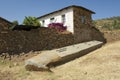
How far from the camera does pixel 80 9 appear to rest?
25.3 meters

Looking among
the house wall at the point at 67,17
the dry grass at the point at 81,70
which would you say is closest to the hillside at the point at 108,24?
the house wall at the point at 67,17

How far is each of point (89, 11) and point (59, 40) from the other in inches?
268

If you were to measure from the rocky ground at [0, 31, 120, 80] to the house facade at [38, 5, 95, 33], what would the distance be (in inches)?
310

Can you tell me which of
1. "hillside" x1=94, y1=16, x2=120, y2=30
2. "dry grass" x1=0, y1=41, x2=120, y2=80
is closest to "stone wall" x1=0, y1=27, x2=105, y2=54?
"dry grass" x1=0, y1=41, x2=120, y2=80

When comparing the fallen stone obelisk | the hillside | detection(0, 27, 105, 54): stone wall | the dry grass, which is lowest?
the dry grass

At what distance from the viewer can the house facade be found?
24312 mm

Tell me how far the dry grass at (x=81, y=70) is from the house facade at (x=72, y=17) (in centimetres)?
859

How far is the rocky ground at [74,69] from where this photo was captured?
1217cm

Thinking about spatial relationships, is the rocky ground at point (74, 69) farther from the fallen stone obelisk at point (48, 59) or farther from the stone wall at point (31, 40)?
the stone wall at point (31, 40)

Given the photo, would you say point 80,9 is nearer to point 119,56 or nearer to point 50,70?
point 119,56

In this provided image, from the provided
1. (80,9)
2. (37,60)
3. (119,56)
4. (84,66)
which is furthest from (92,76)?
(80,9)

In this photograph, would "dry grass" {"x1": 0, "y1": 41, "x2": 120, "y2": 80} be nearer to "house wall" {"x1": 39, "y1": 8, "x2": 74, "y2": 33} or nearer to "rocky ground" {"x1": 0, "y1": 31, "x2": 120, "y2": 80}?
"rocky ground" {"x1": 0, "y1": 31, "x2": 120, "y2": 80}

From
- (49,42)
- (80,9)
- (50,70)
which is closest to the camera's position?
(50,70)

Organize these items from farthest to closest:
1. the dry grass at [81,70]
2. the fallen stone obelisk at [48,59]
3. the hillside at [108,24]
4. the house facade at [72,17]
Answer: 1. the hillside at [108,24]
2. the house facade at [72,17]
3. the fallen stone obelisk at [48,59]
4. the dry grass at [81,70]
